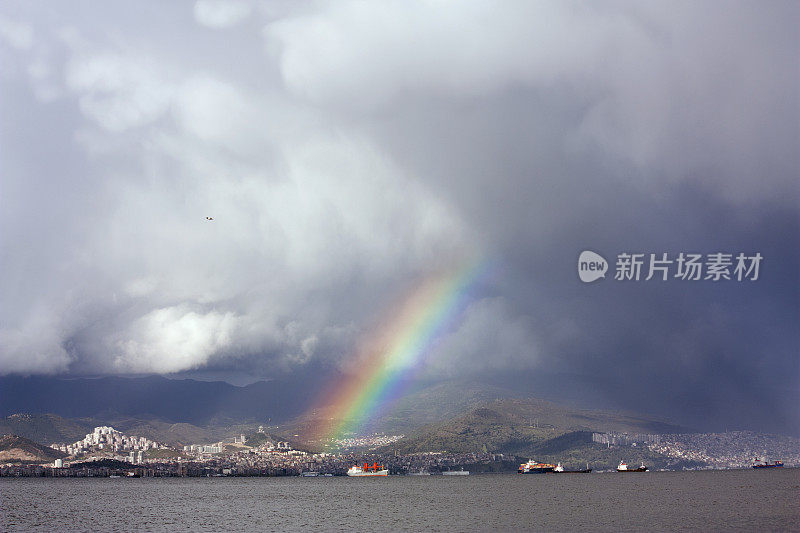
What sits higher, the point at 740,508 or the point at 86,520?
the point at 740,508

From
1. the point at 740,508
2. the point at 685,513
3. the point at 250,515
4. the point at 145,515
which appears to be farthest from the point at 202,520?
the point at 740,508

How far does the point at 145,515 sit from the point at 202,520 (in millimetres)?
25452

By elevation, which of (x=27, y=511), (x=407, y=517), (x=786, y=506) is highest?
(x=786, y=506)

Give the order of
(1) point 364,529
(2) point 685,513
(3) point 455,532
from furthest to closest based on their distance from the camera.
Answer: (2) point 685,513, (1) point 364,529, (3) point 455,532

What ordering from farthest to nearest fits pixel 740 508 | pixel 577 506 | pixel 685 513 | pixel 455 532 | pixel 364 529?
1. pixel 577 506
2. pixel 740 508
3. pixel 685 513
4. pixel 364 529
5. pixel 455 532

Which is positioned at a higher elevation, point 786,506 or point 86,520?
point 786,506

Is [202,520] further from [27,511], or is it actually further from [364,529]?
[27,511]

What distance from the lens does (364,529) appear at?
127 m

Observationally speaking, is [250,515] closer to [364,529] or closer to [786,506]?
[364,529]

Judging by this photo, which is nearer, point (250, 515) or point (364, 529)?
point (364, 529)

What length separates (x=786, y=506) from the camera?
159250 mm

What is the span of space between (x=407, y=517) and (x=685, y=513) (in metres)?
60.7

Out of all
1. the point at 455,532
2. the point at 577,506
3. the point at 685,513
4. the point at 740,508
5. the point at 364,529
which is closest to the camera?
the point at 455,532

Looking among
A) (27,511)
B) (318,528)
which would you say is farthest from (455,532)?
(27,511)
